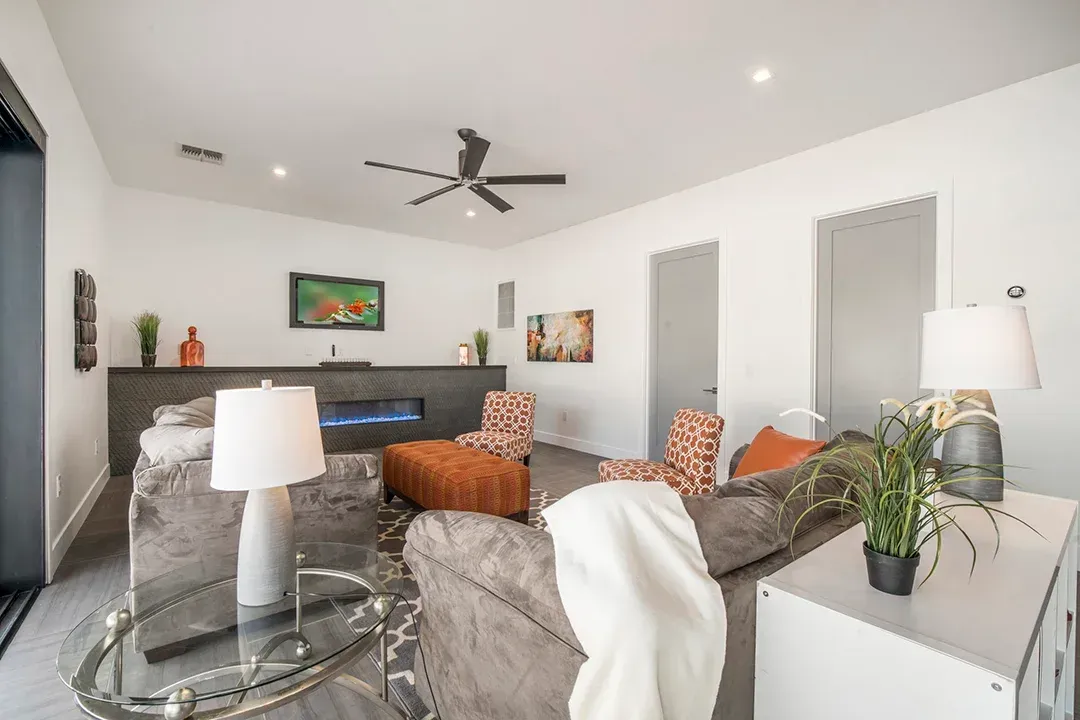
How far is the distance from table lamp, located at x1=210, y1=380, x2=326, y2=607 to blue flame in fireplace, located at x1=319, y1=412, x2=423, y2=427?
14.5 ft

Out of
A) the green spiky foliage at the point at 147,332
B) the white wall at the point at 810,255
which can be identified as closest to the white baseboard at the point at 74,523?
the green spiky foliage at the point at 147,332

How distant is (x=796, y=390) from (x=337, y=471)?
3.55 metres

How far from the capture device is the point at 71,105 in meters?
3.08

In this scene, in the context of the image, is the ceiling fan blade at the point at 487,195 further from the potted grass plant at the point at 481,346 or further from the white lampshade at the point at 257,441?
the potted grass plant at the point at 481,346

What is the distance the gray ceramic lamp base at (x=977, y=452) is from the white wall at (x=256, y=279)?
6.12 meters

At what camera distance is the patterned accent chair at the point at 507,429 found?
4.51 meters

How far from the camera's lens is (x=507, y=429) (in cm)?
495

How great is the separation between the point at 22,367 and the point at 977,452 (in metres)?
4.29

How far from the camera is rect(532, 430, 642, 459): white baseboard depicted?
5590 mm

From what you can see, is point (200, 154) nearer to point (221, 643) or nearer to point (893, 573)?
point (221, 643)

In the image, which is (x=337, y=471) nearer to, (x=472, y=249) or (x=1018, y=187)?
(x=1018, y=187)

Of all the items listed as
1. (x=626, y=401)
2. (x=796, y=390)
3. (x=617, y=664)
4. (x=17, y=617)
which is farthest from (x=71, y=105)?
(x=796, y=390)

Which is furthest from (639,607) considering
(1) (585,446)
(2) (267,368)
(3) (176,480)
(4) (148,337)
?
(4) (148,337)

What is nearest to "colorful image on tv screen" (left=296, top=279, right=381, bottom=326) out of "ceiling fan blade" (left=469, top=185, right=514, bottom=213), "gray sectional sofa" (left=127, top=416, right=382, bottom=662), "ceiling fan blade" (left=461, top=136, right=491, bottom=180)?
"ceiling fan blade" (left=469, top=185, right=514, bottom=213)
